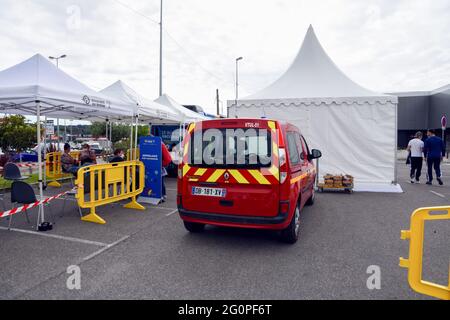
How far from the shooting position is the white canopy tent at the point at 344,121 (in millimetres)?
9883

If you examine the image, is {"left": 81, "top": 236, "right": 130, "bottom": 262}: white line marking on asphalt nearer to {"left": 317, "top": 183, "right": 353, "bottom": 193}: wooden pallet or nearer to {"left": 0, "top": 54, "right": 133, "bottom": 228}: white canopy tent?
{"left": 0, "top": 54, "right": 133, "bottom": 228}: white canopy tent

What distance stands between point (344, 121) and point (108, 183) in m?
7.25

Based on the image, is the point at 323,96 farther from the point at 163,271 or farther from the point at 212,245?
the point at 163,271

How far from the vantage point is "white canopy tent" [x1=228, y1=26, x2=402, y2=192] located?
9.88 meters

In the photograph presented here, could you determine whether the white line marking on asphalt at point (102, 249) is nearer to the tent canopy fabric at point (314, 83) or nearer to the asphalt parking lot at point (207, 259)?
the asphalt parking lot at point (207, 259)

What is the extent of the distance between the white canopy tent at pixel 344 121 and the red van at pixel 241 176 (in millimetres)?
5579

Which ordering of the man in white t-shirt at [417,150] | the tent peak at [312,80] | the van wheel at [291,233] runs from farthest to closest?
the man in white t-shirt at [417,150] < the tent peak at [312,80] < the van wheel at [291,233]

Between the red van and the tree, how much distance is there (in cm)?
1953

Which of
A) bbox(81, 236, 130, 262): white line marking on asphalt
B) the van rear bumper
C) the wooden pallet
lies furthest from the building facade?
bbox(81, 236, 130, 262): white line marking on asphalt

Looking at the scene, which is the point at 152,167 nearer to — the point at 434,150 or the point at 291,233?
the point at 291,233

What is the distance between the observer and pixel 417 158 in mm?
11484

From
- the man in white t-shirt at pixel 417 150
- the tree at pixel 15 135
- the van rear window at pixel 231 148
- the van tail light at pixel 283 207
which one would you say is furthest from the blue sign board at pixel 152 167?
the tree at pixel 15 135

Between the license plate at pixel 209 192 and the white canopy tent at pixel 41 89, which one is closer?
Answer: the license plate at pixel 209 192

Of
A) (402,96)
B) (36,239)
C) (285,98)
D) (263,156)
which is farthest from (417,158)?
(402,96)
